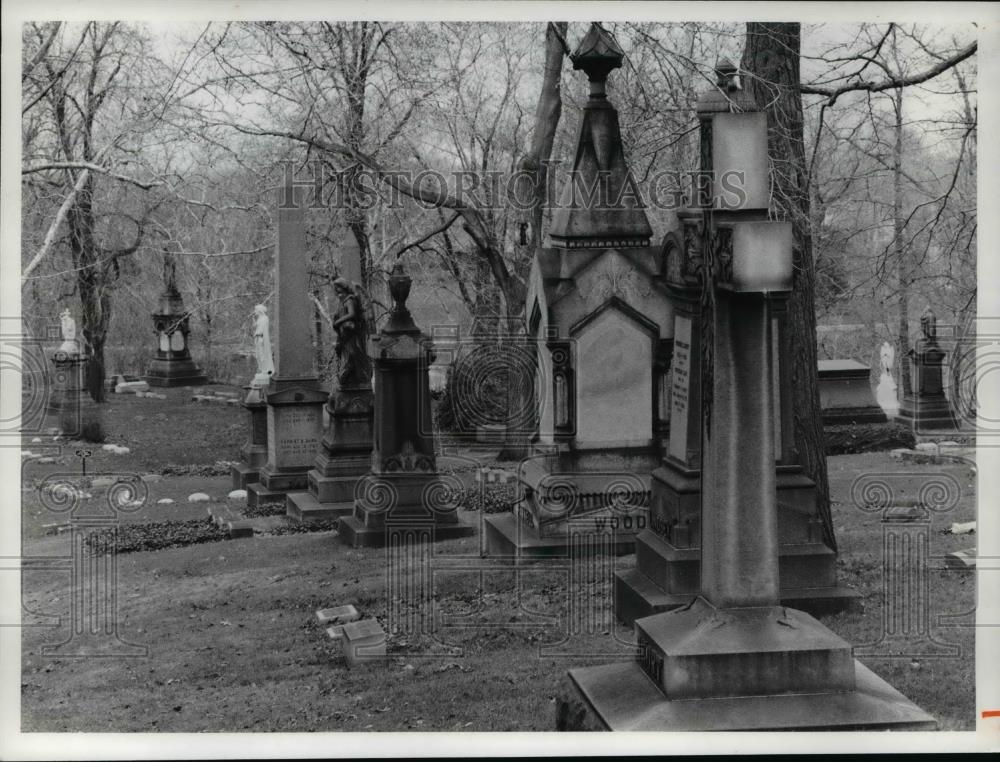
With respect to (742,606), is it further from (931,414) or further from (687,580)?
(931,414)

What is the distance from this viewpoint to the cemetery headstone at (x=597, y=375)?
970 cm

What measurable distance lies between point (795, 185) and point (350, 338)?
A: 5.35m

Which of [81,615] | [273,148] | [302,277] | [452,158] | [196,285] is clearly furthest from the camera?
[196,285]

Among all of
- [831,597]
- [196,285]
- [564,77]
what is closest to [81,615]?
[831,597]

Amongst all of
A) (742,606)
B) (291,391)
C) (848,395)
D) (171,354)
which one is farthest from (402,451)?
(171,354)

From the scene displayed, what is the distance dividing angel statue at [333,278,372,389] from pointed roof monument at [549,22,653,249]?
358cm

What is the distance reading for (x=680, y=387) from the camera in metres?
8.11

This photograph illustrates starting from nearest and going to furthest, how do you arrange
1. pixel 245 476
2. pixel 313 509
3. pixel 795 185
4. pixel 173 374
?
pixel 795 185 < pixel 313 509 < pixel 245 476 < pixel 173 374

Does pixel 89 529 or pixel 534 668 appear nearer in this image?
pixel 534 668

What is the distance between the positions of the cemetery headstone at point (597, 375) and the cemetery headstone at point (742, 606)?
409 cm

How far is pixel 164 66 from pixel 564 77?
6321mm

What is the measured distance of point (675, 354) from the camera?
8234 millimetres

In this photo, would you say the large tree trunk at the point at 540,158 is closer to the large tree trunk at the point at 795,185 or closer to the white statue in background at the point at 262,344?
the white statue in background at the point at 262,344

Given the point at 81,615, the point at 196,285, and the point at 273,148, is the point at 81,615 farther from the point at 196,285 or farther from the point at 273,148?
the point at 196,285
